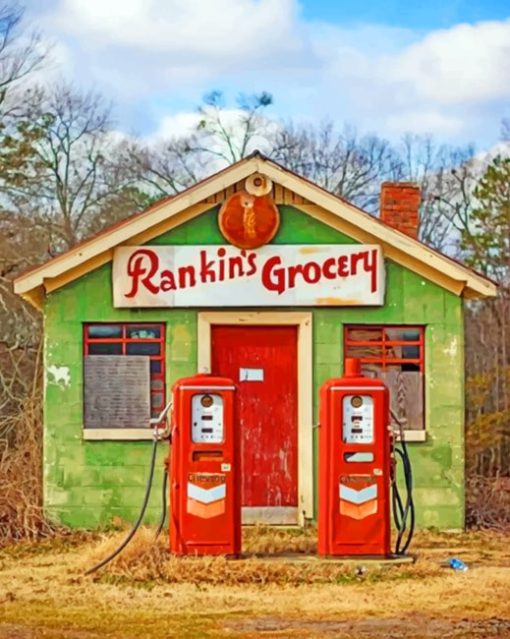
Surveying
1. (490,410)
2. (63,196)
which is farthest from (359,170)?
(490,410)

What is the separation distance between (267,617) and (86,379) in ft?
19.6

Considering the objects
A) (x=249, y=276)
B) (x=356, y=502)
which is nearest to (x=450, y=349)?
(x=249, y=276)

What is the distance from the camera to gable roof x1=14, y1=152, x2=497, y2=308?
1504cm

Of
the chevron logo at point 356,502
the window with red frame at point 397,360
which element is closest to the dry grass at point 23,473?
the window with red frame at point 397,360

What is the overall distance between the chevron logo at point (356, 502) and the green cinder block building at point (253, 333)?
292cm

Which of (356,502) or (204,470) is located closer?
(204,470)

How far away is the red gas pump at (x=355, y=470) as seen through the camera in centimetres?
1220

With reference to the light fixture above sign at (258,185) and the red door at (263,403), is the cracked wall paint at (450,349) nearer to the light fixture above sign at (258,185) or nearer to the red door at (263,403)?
the red door at (263,403)

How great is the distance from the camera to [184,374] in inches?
598

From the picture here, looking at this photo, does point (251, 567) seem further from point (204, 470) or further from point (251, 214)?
point (251, 214)

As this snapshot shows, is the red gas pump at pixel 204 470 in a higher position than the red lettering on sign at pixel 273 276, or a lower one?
lower

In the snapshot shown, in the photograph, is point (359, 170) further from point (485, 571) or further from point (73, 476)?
point (485, 571)

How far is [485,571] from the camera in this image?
39.5 feet

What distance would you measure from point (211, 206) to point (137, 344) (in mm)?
1842
